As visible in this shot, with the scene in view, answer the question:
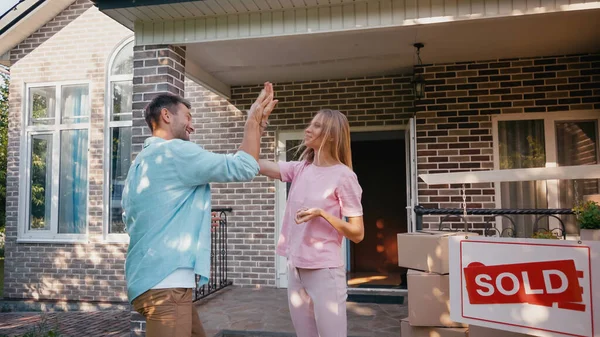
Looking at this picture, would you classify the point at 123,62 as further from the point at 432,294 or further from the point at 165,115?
the point at 432,294

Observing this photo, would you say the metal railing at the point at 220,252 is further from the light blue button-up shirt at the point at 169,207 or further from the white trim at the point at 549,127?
the light blue button-up shirt at the point at 169,207

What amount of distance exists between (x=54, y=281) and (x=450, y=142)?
599 cm

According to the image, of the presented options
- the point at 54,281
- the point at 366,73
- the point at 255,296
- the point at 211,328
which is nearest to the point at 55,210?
the point at 54,281

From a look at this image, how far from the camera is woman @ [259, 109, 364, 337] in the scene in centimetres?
200

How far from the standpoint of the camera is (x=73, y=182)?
698cm

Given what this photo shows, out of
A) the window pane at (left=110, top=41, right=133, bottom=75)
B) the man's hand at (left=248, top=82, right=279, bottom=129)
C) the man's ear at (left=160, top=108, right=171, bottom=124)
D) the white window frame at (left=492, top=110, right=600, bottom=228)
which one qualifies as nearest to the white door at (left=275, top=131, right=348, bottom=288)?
the white window frame at (left=492, top=110, right=600, bottom=228)

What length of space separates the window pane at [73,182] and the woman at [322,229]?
18.5 ft

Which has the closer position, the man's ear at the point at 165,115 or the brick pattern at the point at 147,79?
the man's ear at the point at 165,115

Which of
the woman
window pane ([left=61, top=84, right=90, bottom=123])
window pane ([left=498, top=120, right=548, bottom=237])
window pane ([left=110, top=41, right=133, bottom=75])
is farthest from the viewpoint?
window pane ([left=61, top=84, right=90, bottom=123])

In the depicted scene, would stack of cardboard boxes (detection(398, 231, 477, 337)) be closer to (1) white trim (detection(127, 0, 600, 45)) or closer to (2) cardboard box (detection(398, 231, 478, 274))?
(2) cardboard box (detection(398, 231, 478, 274))

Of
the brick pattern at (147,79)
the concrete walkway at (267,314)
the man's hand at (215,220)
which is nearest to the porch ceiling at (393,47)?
the brick pattern at (147,79)

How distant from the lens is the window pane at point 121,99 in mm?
6828

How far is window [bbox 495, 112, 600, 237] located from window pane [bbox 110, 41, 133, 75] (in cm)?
530

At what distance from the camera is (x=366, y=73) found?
18.9ft
